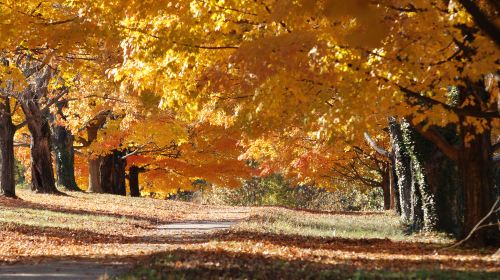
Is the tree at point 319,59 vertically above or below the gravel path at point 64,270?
above

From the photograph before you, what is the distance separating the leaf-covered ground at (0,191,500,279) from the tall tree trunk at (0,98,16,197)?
3.78 meters

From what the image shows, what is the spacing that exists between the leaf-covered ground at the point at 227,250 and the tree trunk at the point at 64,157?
11863 mm

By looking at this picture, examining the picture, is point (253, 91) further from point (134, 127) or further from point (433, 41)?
point (134, 127)

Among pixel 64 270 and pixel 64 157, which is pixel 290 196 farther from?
pixel 64 270

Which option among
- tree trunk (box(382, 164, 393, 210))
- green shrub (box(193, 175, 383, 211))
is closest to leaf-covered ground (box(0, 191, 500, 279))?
tree trunk (box(382, 164, 393, 210))

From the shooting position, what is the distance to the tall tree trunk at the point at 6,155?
91.7ft

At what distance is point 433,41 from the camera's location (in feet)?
36.7

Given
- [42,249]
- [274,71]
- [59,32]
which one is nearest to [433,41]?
[274,71]

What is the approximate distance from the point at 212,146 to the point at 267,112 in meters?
27.2

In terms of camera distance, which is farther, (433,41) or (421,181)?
(421,181)

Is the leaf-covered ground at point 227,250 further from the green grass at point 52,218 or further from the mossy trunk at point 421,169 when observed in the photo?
the mossy trunk at point 421,169

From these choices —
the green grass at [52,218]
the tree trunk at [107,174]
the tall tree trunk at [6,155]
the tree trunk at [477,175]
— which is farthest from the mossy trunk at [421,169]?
the tree trunk at [107,174]

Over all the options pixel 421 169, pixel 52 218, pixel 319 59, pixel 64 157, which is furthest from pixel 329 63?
pixel 64 157

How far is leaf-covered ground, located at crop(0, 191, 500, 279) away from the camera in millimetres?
9914
